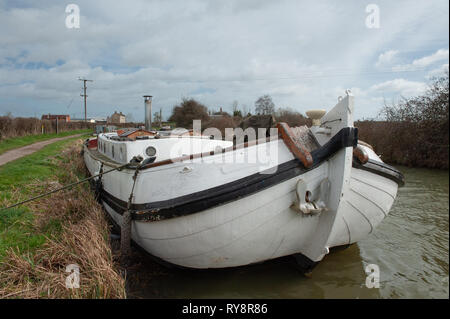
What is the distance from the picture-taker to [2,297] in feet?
9.59

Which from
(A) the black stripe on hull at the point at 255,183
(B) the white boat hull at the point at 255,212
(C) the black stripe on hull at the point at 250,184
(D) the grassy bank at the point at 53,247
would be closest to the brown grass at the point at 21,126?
(D) the grassy bank at the point at 53,247

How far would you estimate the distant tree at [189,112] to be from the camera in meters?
33.0

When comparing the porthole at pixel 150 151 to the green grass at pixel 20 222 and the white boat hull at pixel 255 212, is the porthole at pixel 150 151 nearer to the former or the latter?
the white boat hull at pixel 255 212

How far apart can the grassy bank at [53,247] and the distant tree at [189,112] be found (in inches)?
1062

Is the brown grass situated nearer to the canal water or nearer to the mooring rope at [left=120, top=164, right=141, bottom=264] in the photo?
the mooring rope at [left=120, top=164, right=141, bottom=264]

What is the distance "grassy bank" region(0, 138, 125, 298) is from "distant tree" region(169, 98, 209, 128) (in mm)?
26968

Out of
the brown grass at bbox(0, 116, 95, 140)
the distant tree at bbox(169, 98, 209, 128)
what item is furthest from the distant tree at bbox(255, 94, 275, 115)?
the brown grass at bbox(0, 116, 95, 140)

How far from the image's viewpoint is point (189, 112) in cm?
3350

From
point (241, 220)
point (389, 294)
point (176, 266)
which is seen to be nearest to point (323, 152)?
point (241, 220)

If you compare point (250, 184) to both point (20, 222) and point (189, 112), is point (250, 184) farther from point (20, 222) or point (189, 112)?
point (189, 112)

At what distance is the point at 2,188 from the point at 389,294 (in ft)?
25.8

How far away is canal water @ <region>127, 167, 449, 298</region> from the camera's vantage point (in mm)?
3680

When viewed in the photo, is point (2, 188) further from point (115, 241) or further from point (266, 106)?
point (266, 106)
